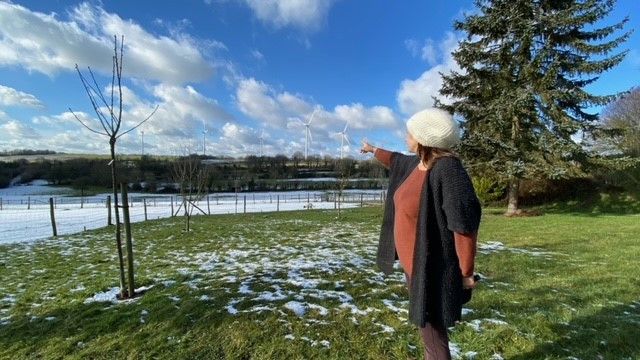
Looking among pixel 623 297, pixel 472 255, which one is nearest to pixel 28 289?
pixel 472 255

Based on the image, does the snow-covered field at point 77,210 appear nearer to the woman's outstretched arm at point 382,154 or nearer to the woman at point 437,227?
the woman's outstretched arm at point 382,154

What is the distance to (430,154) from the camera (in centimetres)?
230

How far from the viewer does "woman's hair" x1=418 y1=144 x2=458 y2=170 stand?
7.34 ft

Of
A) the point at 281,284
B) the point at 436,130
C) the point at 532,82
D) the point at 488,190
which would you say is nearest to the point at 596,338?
the point at 436,130

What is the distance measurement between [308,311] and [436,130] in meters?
3.14

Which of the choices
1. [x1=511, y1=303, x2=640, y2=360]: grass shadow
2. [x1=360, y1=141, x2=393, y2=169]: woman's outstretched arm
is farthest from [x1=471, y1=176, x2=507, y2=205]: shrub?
[x1=360, y1=141, x2=393, y2=169]: woman's outstretched arm

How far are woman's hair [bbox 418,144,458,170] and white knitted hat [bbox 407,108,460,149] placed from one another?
0.04 metres

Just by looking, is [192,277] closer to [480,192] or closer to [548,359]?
[548,359]

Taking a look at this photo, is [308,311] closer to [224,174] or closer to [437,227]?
[437,227]

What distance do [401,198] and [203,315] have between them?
3.20m

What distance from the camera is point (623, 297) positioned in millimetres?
5094

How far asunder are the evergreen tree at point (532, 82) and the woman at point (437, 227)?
15.8m

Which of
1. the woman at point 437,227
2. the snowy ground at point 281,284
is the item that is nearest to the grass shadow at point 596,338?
the snowy ground at point 281,284

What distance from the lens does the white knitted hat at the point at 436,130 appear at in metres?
2.19
